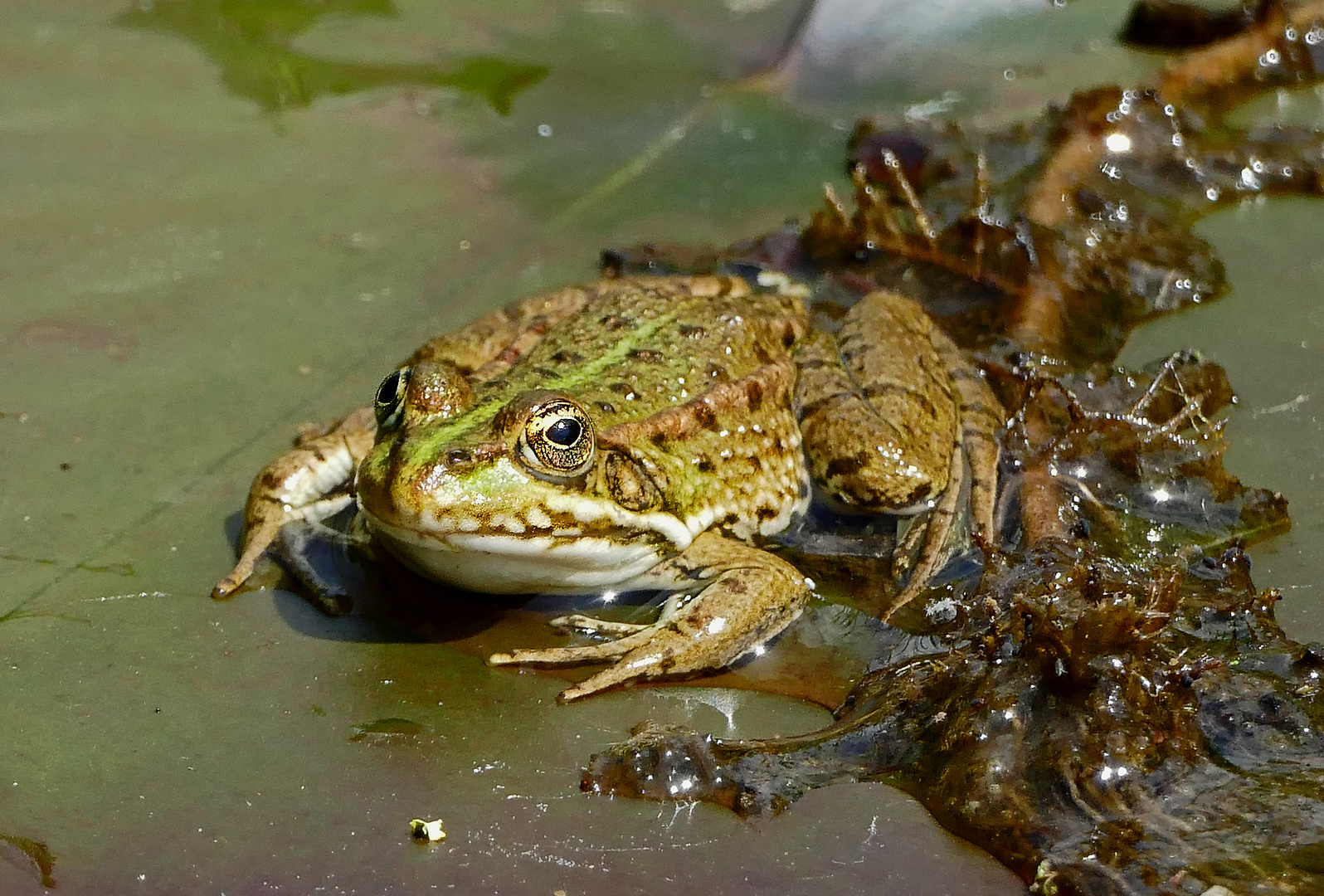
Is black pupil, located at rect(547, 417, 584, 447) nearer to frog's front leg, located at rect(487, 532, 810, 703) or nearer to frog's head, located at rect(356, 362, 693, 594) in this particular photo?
frog's head, located at rect(356, 362, 693, 594)

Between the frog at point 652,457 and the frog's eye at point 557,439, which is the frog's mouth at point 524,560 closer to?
the frog at point 652,457

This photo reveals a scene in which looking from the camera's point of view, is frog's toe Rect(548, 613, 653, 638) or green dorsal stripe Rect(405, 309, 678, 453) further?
frog's toe Rect(548, 613, 653, 638)

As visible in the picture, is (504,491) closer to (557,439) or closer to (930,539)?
(557,439)

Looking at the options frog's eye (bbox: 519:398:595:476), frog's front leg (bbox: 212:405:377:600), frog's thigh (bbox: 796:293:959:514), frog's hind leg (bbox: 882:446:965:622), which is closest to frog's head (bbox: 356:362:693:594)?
frog's eye (bbox: 519:398:595:476)

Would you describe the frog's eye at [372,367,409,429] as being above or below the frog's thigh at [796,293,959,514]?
above

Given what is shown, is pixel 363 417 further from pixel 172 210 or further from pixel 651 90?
pixel 651 90

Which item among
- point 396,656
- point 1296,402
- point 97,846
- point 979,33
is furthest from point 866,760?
point 979,33

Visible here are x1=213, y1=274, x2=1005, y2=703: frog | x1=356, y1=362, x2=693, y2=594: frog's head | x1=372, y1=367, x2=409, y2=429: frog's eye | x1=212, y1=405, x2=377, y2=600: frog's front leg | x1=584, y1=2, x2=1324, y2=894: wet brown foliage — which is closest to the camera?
x1=584, y1=2, x2=1324, y2=894: wet brown foliage
